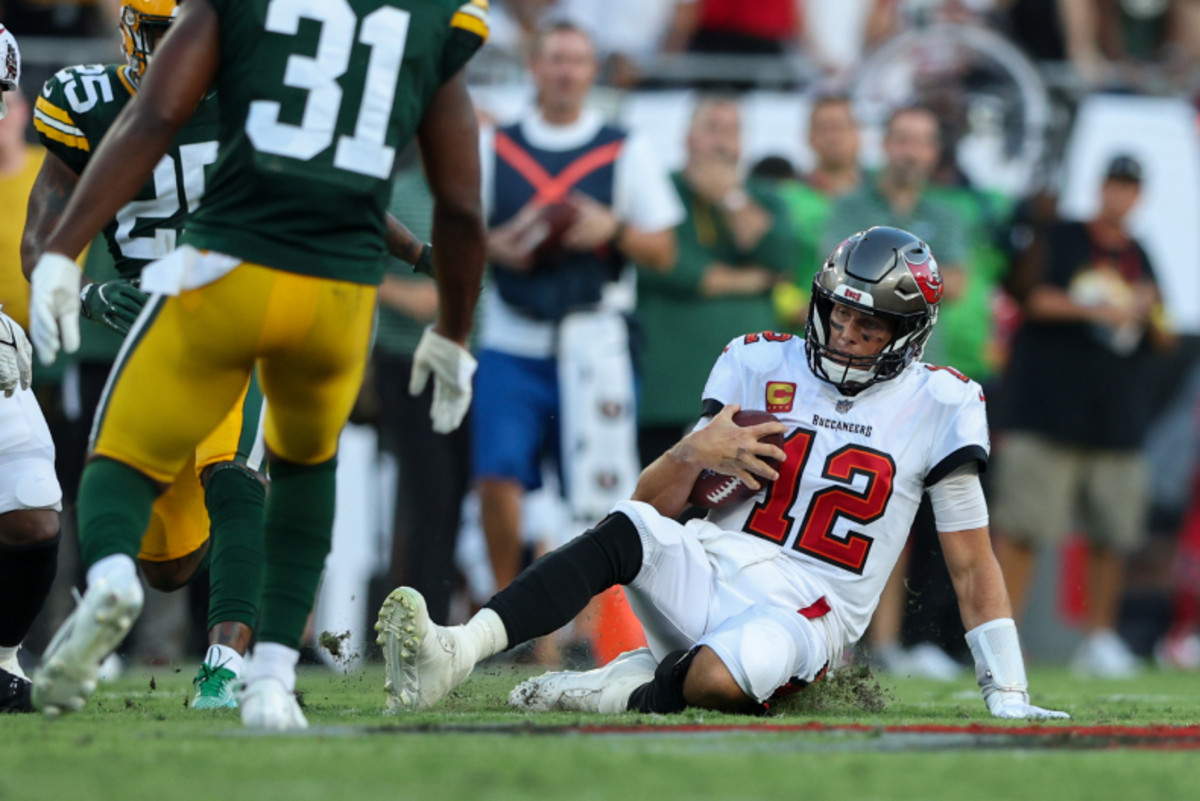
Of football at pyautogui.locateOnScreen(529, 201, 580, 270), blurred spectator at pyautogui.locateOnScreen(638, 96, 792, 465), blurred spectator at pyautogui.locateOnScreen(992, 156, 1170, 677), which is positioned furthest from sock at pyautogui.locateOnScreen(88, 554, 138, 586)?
blurred spectator at pyautogui.locateOnScreen(992, 156, 1170, 677)

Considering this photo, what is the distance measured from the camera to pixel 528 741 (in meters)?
3.59

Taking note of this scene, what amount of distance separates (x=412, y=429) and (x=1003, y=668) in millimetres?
3751

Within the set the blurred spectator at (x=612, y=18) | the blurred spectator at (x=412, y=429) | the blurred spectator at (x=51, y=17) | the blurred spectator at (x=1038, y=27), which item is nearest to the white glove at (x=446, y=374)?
the blurred spectator at (x=412, y=429)

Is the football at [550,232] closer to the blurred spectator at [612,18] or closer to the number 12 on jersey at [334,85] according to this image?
the blurred spectator at [612,18]

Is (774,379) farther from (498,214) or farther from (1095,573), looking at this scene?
(1095,573)

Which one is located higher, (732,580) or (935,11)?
(935,11)

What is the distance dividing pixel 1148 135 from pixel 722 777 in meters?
7.41

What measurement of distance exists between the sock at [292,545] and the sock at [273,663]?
0.07 feet

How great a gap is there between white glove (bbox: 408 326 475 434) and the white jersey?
1.01 metres

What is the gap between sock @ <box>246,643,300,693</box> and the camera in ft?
12.4

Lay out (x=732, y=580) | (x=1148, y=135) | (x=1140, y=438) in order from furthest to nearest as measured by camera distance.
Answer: (x=1148, y=135) < (x=1140, y=438) < (x=732, y=580)

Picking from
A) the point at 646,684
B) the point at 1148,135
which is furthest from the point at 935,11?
the point at 646,684

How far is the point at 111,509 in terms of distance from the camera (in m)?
3.61

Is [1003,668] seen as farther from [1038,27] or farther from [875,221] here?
[1038,27]
